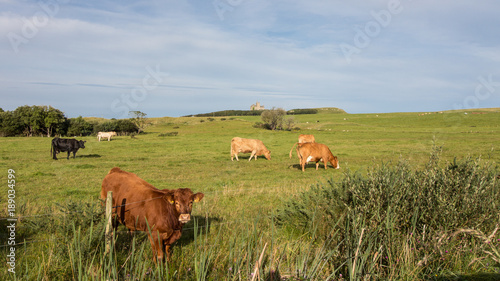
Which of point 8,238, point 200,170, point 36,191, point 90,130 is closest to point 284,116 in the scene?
point 90,130

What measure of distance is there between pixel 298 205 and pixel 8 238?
5.70 metres

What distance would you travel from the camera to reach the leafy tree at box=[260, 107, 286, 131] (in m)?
65.6

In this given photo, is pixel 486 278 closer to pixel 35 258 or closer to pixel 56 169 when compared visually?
pixel 35 258

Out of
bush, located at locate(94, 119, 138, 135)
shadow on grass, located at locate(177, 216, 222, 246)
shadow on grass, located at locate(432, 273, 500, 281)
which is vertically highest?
bush, located at locate(94, 119, 138, 135)

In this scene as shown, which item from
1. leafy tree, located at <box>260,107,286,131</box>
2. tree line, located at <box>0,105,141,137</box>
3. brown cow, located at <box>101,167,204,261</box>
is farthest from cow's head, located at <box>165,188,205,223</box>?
leafy tree, located at <box>260,107,286,131</box>

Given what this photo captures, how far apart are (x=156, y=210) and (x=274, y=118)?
61334mm

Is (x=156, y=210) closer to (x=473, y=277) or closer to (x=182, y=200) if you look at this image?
(x=182, y=200)

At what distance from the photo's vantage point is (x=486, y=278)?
431 centimetres

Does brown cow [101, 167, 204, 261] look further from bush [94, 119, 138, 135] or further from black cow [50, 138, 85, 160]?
bush [94, 119, 138, 135]

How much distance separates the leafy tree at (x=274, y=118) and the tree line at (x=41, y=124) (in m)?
27.3

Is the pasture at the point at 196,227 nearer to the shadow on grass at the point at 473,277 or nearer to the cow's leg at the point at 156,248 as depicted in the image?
the shadow on grass at the point at 473,277

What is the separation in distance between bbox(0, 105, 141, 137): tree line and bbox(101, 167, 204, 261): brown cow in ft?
174

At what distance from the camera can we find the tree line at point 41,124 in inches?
1892

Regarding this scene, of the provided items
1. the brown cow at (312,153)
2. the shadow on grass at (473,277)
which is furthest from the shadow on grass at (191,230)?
the brown cow at (312,153)
